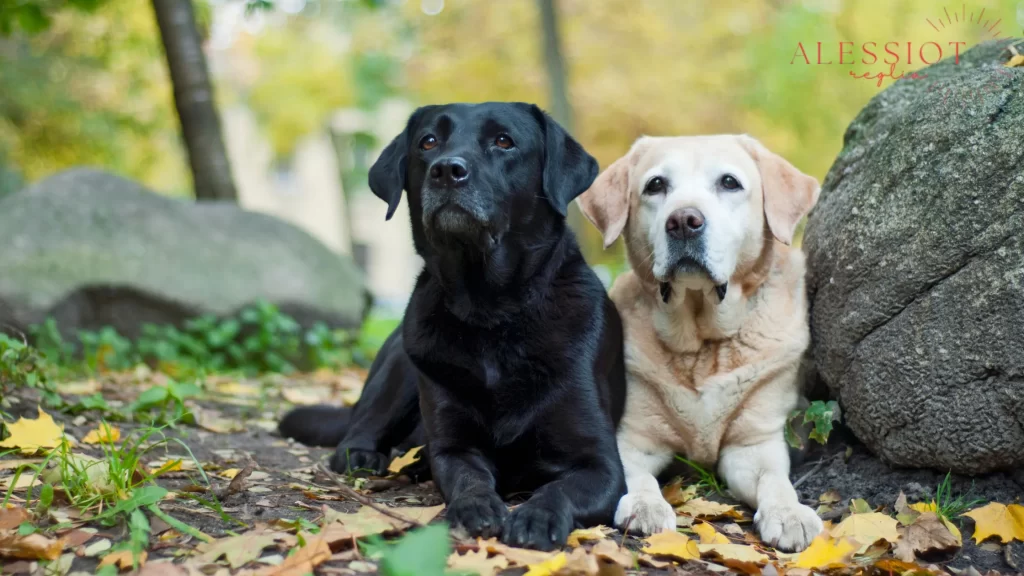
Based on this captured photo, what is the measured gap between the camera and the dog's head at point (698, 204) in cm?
313

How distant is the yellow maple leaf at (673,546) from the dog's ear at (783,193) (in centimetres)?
131

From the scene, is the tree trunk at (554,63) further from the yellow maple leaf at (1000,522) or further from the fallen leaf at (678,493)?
the yellow maple leaf at (1000,522)

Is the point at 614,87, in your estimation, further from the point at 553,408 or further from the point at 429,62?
the point at 553,408

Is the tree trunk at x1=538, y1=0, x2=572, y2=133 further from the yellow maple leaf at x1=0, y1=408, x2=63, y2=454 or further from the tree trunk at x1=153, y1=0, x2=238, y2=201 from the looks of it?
the yellow maple leaf at x1=0, y1=408, x2=63, y2=454

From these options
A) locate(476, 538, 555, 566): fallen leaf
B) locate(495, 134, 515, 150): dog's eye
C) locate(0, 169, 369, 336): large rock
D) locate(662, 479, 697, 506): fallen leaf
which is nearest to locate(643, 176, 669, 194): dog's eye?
locate(495, 134, 515, 150): dog's eye

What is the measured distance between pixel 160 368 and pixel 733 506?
4796 millimetres

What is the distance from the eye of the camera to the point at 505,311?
3.20 meters

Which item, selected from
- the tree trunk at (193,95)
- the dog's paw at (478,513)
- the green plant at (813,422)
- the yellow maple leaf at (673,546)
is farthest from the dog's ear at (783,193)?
the tree trunk at (193,95)

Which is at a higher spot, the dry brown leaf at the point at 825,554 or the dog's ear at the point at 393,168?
the dog's ear at the point at 393,168

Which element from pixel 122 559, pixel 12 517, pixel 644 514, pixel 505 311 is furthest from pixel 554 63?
pixel 122 559

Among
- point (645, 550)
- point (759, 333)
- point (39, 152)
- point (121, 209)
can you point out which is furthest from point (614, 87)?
point (645, 550)

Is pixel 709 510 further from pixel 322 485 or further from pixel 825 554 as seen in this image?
pixel 322 485

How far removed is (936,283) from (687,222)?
91 cm

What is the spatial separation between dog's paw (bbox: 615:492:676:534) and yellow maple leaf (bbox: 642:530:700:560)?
12cm
